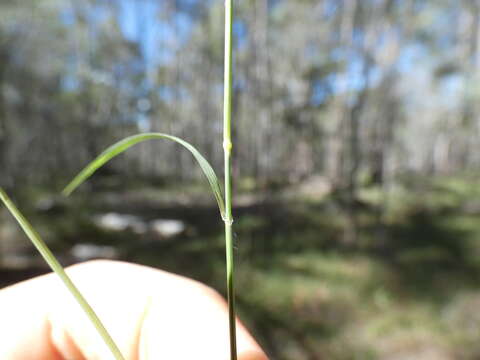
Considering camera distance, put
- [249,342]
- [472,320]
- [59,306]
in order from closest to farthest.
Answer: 1. [249,342]
2. [59,306]
3. [472,320]

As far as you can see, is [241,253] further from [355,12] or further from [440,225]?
[355,12]

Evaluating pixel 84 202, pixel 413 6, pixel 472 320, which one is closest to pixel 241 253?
pixel 472 320

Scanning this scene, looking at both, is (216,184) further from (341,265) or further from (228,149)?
(341,265)

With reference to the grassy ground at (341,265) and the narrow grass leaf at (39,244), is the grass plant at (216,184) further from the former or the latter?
the grassy ground at (341,265)

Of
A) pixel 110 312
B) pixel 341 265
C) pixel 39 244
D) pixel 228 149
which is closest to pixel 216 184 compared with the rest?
pixel 228 149

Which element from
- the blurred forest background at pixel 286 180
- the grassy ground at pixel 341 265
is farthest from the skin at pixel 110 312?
the grassy ground at pixel 341 265

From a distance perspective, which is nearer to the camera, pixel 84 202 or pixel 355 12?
pixel 355 12

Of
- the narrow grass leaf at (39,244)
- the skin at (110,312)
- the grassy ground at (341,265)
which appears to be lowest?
the grassy ground at (341,265)
